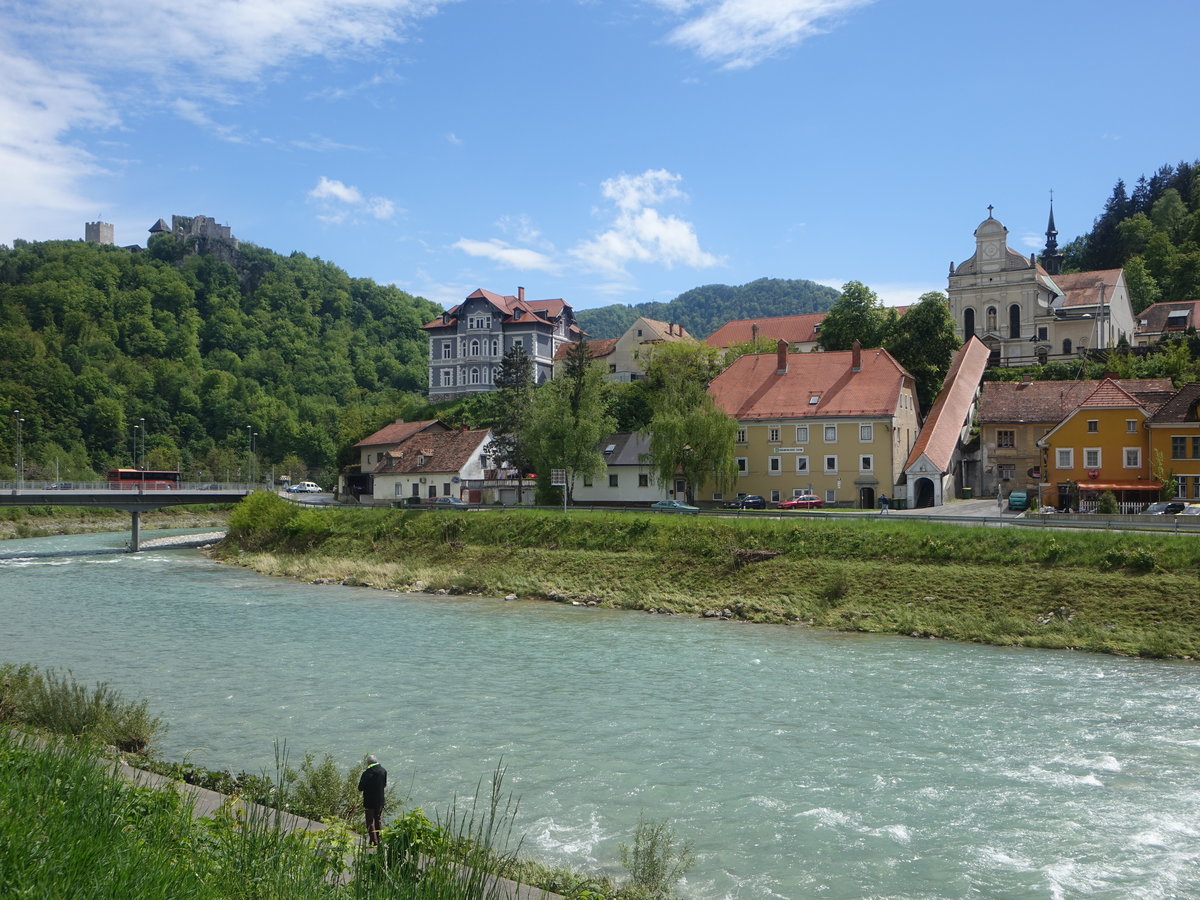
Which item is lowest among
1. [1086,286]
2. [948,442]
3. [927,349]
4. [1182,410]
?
[948,442]

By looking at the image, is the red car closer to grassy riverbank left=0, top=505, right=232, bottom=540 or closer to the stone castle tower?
grassy riverbank left=0, top=505, right=232, bottom=540

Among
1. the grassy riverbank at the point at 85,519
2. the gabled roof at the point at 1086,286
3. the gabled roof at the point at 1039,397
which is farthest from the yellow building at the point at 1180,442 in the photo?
the grassy riverbank at the point at 85,519

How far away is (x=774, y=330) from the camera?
89625mm

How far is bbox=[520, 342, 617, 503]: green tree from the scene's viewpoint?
54438mm

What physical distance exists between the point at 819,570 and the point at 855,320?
140 feet

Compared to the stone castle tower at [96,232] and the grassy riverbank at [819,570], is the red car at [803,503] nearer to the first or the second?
the grassy riverbank at [819,570]

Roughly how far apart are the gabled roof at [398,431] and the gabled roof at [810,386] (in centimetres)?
2592

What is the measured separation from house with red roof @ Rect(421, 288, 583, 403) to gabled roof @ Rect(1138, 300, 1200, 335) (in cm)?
5219

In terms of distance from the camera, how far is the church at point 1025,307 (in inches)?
3147

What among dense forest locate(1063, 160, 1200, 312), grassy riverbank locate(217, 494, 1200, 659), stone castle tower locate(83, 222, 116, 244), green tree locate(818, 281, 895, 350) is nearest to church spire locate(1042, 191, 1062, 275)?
dense forest locate(1063, 160, 1200, 312)

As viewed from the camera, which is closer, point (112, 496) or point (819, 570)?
point (819, 570)

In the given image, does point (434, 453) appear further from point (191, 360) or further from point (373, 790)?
point (191, 360)

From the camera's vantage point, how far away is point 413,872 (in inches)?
284

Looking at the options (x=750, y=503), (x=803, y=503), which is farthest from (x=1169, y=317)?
(x=750, y=503)
